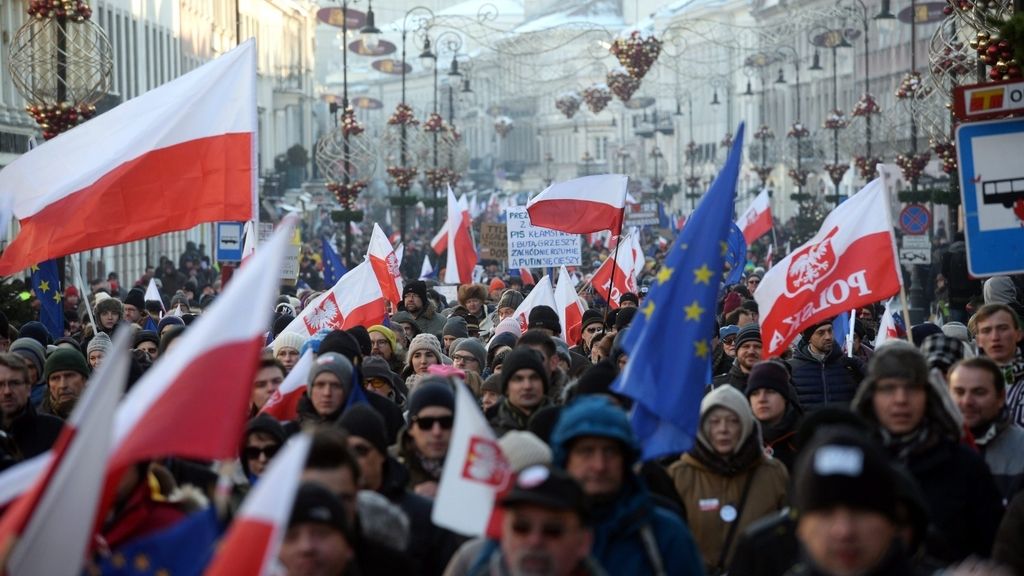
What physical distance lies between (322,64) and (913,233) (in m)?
153

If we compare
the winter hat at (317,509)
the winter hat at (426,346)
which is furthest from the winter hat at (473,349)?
the winter hat at (317,509)

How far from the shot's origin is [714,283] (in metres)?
7.90

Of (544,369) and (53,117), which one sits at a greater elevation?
(53,117)

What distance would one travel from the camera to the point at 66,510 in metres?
4.76

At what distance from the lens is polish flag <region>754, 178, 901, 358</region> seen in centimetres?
1058

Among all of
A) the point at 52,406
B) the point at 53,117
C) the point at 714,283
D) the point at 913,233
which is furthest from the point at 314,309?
the point at 913,233

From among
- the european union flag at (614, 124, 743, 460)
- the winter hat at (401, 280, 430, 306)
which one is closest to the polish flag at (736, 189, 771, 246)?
the winter hat at (401, 280, 430, 306)

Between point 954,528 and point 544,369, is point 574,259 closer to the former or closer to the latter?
point 544,369

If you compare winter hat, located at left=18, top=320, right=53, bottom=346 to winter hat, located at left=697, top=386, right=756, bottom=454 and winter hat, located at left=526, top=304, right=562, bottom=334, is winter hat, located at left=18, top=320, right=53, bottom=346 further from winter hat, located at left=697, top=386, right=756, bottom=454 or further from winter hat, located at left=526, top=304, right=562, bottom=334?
winter hat, located at left=697, top=386, right=756, bottom=454

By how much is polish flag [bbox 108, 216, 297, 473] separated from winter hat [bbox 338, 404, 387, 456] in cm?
223

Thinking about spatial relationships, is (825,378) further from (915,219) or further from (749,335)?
(915,219)

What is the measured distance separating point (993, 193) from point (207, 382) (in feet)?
17.6

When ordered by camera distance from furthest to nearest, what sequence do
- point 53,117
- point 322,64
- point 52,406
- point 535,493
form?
point 322,64, point 53,117, point 52,406, point 535,493

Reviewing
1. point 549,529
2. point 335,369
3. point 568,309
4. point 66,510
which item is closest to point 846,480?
point 549,529
